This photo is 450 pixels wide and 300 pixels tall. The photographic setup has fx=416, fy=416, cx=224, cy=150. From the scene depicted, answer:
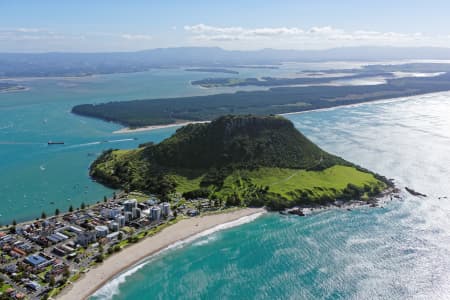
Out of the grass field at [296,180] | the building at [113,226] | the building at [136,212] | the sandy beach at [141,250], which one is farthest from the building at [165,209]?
the grass field at [296,180]

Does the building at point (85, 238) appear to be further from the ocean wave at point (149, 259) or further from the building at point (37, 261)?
the ocean wave at point (149, 259)

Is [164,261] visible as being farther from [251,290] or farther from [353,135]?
[353,135]

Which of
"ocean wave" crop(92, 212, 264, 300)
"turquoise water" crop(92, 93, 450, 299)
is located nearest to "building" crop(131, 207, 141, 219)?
"ocean wave" crop(92, 212, 264, 300)

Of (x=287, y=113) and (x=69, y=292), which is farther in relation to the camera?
(x=287, y=113)

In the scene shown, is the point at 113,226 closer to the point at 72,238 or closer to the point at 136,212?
the point at 136,212

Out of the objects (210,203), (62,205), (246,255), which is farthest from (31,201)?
(246,255)
